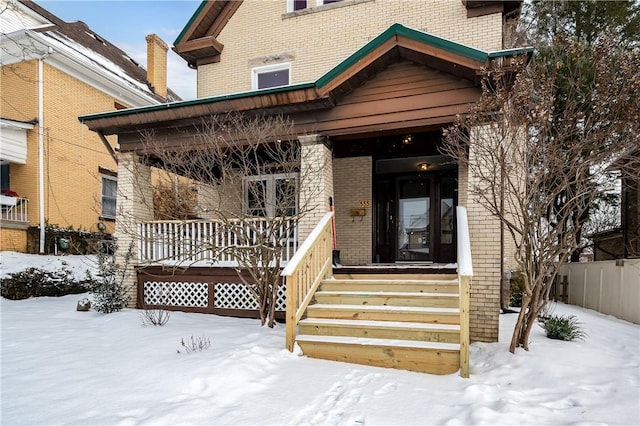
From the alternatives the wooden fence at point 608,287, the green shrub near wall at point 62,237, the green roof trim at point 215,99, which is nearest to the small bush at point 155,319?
the green roof trim at point 215,99

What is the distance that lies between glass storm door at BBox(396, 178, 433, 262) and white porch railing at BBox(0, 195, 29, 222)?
10523 millimetres

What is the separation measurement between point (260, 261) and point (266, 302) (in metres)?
0.70

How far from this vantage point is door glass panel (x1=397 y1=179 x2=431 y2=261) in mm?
9562

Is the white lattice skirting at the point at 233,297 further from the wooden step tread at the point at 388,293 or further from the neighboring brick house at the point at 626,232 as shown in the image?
the neighboring brick house at the point at 626,232

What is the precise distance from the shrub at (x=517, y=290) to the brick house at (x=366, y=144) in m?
0.79

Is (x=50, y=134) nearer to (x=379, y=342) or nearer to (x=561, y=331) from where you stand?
(x=379, y=342)

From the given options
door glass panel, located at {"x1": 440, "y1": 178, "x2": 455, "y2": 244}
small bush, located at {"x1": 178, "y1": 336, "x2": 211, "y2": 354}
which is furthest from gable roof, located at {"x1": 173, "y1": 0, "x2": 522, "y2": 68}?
small bush, located at {"x1": 178, "y1": 336, "x2": 211, "y2": 354}

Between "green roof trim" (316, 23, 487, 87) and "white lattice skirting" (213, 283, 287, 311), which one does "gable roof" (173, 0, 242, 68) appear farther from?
"white lattice skirting" (213, 283, 287, 311)

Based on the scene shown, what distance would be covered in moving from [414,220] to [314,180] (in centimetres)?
356

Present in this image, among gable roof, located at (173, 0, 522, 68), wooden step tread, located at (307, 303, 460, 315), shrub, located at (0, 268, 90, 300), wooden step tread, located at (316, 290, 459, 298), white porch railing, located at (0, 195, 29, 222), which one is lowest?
shrub, located at (0, 268, 90, 300)

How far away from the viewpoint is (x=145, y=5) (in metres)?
14.9

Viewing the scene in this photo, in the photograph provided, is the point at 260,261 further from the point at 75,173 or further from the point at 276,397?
the point at 75,173

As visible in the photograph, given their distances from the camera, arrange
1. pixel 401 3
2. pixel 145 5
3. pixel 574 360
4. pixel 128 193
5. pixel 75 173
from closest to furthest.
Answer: pixel 574 360 → pixel 128 193 → pixel 401 3 → pixel 75 173 → pixel 145 5

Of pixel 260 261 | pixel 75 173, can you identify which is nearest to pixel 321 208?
pixel 260 261
